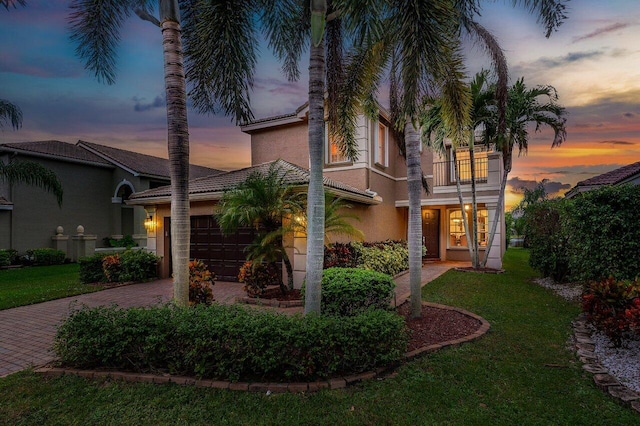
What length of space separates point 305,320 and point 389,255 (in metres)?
8.35

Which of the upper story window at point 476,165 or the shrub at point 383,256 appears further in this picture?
the upper story window at point 476,165

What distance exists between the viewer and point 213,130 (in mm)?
15336

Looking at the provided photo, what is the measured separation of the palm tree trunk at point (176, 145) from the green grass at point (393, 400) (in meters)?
1.80

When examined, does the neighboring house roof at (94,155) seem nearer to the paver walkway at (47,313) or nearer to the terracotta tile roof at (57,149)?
the terracotta tile roof at (57,149)

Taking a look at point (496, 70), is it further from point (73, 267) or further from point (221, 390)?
point (73, 267)

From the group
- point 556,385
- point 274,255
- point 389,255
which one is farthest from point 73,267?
point 556,385

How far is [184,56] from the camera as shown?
6.69 m

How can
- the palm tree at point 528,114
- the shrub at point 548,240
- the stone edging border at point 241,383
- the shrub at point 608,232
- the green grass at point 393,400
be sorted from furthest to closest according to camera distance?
the palm tree at point 528,114, the shrub at point 548,240, the shrub at point 608,232, the stone edging border at point 241,383, the green grass at point 393,400

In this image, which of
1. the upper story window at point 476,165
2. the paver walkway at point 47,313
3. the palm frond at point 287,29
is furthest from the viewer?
the upper story window at point 476,165

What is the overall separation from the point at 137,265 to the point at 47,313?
4.05 meters

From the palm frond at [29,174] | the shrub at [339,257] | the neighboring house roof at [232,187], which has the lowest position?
the shrub at [339,257]

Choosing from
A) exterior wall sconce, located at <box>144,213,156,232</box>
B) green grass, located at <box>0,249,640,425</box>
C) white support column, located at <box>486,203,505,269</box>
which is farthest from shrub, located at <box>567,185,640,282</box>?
exterior wall sconce, located at <box>144,213,156,232</box>

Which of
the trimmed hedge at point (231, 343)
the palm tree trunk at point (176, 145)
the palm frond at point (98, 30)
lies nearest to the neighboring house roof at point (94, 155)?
the palm frond at point (98, 30)

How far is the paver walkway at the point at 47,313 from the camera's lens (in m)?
5.07
